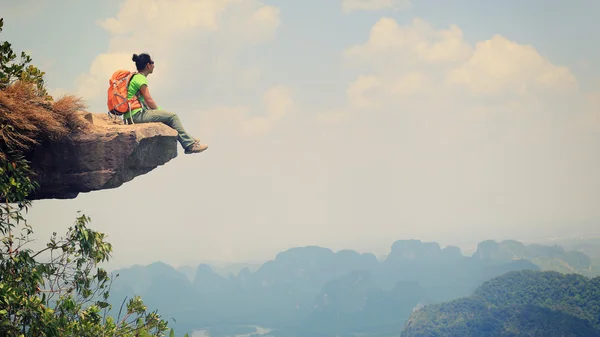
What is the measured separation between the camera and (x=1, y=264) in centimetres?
805

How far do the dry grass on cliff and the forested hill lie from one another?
87845 mm

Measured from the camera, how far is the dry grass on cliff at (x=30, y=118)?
302 inches

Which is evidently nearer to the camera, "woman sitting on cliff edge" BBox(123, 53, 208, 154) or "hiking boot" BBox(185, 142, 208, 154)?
"woman sitting on cliff edge" BBox(123, 53, 208, 154)

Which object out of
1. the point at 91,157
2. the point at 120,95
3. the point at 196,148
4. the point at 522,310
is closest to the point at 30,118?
the point at 91,157

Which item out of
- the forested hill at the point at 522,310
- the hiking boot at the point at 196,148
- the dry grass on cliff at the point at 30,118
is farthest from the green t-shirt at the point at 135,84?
the forested hill at the point at 522,310

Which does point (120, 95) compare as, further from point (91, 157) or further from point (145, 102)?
point (91, 157)

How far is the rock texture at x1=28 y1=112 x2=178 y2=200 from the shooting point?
8.69m

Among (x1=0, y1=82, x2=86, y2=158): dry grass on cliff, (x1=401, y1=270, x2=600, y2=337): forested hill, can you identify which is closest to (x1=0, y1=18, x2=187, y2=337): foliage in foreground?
(x1=0, y1=82, x2=86, y2=158): dry grass on cliff

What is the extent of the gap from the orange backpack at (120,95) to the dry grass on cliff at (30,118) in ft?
2.65

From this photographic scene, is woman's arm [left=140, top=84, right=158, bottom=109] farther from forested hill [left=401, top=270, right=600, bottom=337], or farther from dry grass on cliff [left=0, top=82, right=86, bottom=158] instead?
forested hill [left=401, top=270, right=600, bottom=337]

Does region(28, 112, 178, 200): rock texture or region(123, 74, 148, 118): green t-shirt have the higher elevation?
region(123, 74, 148, 118): green t-shirt

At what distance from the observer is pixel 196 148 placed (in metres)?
10.0

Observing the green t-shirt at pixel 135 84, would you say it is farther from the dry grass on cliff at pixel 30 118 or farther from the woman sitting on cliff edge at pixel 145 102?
the dry grass on cliff at pixel 30 118

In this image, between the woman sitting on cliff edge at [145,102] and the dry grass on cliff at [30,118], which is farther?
the woman sitting on cliff edge at [145,102]
